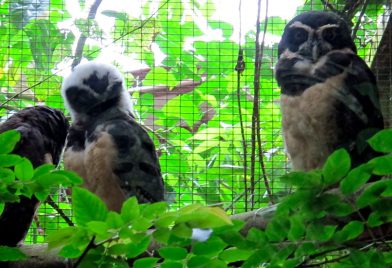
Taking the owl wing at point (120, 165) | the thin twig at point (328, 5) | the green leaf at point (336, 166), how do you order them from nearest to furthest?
the green leaf at point (336, 166), the owl wing at point (120, 165), the thin twig at point (328, 5)

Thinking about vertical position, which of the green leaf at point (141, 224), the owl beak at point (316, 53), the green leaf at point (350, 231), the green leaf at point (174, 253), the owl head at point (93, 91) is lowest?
the owl head at point (93, 91)

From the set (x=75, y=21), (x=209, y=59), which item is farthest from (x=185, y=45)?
(x=75, y=21)

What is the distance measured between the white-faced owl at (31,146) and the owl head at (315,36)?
0.85 m

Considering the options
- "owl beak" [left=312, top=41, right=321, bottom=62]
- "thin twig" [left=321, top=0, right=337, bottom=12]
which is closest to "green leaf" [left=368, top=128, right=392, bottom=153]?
"owl beak" [left=312, top=41, right=321, bottom=62]

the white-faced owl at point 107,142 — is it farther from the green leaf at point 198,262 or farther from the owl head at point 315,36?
the green leaf at point 198,262

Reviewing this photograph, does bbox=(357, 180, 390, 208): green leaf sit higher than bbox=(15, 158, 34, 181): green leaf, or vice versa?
bbox=(357, 180, 390, 208): green leaf

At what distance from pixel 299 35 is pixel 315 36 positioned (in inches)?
2.2

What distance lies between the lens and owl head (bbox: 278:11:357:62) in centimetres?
201

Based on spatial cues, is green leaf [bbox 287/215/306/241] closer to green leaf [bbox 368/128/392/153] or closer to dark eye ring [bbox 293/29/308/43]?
green leaf [bbox 368/128/392/153]

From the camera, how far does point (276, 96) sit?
2.80 m

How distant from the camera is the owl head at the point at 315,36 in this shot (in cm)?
201

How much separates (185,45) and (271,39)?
0.55 meters

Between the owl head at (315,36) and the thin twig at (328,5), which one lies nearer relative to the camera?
the owl head at (315,36)

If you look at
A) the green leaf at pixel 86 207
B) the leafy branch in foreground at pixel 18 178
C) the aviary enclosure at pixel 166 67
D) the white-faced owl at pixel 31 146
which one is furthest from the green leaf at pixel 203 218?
the aviary enclosure at pixel 166 67
